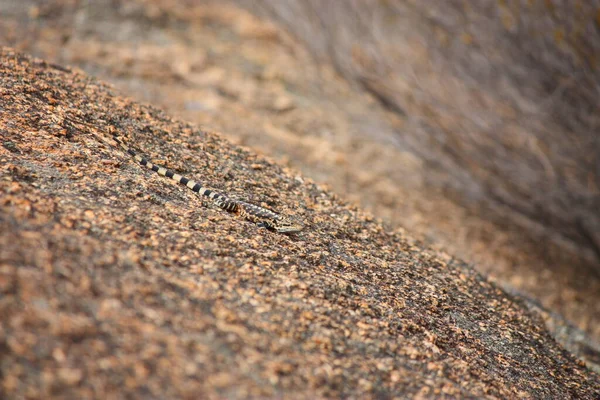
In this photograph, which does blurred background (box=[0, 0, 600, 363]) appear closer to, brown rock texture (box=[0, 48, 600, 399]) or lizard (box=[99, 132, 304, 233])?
brown rock texture (box=[0, 48, 600, 399])

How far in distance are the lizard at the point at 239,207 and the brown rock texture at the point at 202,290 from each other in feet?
0.31

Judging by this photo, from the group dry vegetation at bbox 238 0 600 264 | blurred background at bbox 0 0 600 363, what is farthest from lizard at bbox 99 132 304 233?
dry vegetation at bbox 238 0 600 264

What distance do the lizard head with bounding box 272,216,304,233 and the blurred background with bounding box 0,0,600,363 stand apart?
6.22ft

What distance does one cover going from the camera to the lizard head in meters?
3.80

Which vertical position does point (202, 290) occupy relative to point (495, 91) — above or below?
below

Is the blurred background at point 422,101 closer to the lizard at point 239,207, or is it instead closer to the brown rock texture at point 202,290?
the brown rock texture at point 202,290

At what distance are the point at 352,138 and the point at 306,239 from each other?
493cm

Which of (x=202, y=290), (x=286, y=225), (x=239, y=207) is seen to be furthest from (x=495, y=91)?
(x=202, y=290)

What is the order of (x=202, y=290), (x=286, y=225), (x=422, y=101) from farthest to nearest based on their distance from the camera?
(x=422, y=101) → (x=286, y=225) → (x=202, y=290)

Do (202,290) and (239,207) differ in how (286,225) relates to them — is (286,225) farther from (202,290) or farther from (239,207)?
(202,290)

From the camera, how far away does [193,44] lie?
384 inches

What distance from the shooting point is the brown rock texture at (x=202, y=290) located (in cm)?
238

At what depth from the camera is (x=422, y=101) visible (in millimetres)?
7621

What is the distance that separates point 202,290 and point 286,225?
1101 mm
